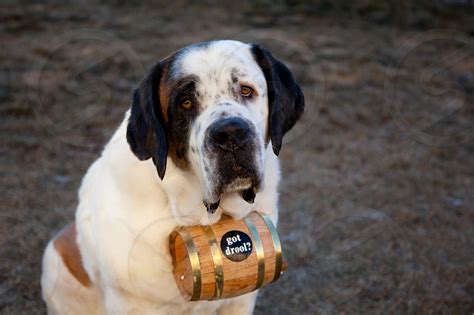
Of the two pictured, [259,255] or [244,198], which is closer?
[259,255]

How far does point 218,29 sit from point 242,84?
614 cm

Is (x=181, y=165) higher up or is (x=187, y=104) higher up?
(x=187, y=104)

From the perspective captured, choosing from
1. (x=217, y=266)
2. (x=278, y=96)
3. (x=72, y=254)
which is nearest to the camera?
(x=217, y=266)

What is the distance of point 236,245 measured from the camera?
269 centimetres

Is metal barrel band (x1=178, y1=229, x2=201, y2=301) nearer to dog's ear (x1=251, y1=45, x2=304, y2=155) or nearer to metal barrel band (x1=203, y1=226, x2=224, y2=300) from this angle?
metal barrel band (x1=203, y1=226, x2=224, y2=300)

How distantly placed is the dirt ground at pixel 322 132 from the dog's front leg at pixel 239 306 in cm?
88

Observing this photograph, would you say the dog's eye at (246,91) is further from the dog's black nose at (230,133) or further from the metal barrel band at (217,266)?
the metal barrel band at (217,266)

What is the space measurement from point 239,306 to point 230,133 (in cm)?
99

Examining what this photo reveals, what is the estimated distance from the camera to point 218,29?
8.77 meters

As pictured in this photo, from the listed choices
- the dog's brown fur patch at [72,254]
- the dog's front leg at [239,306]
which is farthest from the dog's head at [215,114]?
the dog's brown fur patch at [72,254]

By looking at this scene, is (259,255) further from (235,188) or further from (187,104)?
(187,104)

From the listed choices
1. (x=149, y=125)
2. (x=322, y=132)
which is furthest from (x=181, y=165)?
(x=322, y=132)

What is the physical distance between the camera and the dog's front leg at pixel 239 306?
3.13 metres

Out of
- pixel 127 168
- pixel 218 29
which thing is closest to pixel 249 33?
pixel 218 29
